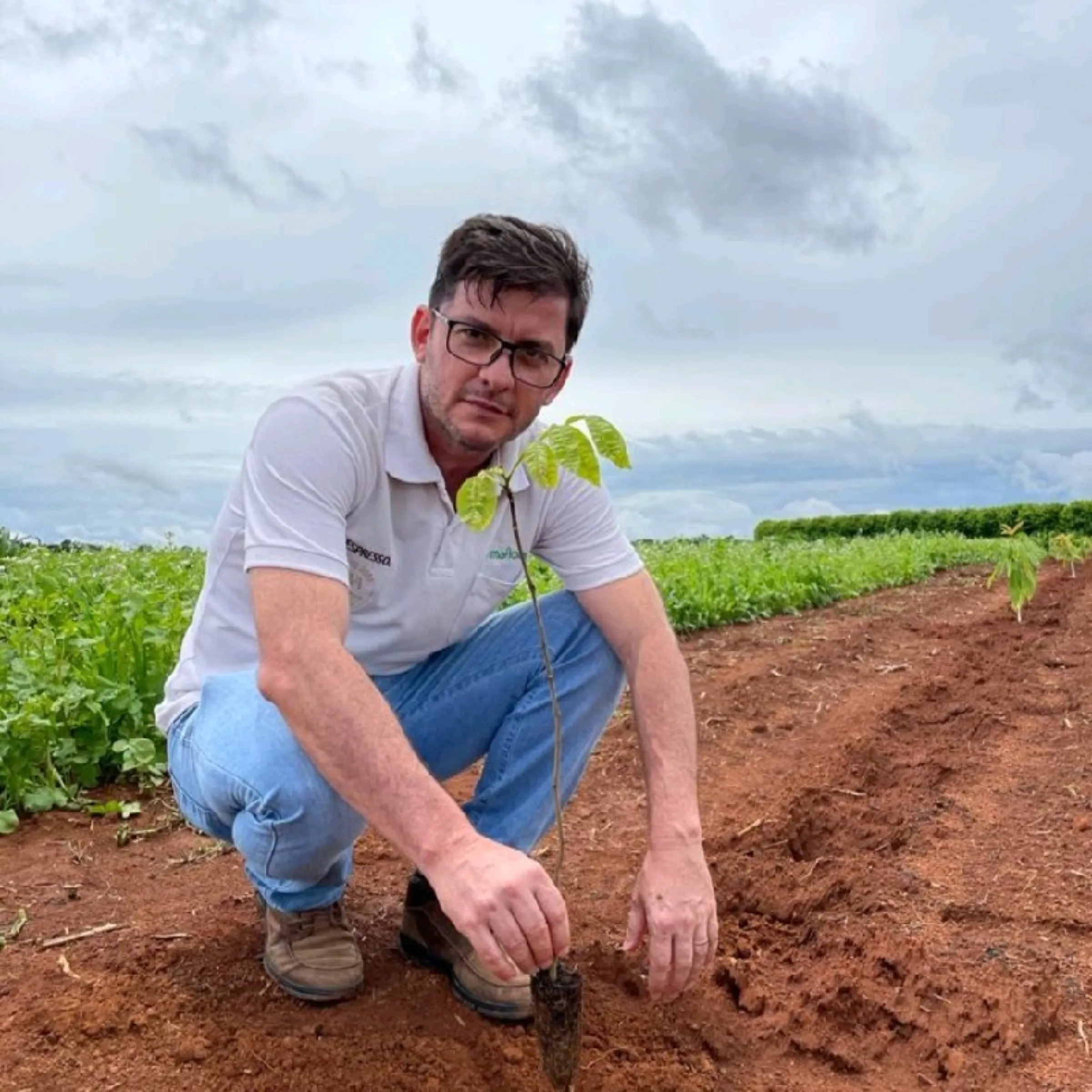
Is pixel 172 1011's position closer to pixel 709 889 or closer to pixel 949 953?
pixel 709 889

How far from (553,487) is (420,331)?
630 mm

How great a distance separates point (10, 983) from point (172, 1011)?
1.44ft

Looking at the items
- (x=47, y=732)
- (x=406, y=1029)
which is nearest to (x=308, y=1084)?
(x=406, y=1029)

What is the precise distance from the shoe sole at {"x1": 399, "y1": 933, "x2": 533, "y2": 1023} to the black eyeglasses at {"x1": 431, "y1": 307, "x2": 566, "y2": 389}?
4.12 feet

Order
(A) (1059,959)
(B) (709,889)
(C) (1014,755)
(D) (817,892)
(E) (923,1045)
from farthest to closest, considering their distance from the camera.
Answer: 1. (C) (1014,755)
2. (D) (817,892)
3. (A) (1059,959)
4. (E) (923,1045)
5. (B) (709,889)

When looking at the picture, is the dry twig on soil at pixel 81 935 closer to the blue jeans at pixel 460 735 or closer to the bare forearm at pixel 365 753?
the blue jeans at pixel 460 735

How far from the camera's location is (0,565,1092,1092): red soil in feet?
7.39

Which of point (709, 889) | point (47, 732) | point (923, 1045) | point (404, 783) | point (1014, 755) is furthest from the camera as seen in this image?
point (1014, 755)

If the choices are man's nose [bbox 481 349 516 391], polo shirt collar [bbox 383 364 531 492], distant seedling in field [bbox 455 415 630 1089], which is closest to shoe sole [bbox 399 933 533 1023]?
distant seedling in field [bbox 455 415 630 1089]

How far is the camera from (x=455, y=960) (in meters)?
2.48

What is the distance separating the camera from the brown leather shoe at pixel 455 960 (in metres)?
2.40

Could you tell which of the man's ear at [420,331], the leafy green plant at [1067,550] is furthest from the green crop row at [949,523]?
the man's ear at [420,331]

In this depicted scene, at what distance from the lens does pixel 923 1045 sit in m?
2.45

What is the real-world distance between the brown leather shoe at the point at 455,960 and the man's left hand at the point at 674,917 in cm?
36
